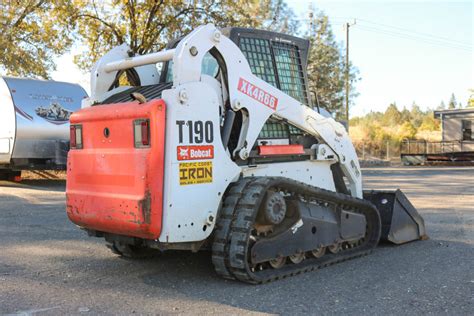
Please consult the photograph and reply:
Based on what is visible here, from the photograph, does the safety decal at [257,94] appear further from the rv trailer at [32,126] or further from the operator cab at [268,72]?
the rv trailer at [32,126]

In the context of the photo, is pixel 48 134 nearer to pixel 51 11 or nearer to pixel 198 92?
pixel 51 11

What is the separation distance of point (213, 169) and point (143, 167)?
27.8 inches

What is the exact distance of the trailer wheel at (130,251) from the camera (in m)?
6.36

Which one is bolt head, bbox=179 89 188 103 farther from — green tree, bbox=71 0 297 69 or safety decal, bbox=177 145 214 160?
green tree, bbox=71 0 297 69

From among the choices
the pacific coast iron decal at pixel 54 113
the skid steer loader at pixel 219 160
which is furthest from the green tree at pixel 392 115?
the skid steer loader at pixel 219 160

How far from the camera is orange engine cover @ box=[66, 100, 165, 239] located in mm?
4949

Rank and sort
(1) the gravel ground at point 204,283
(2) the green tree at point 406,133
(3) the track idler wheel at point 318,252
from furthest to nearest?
1. (2) the green tree at point 406,133
2. (3) the track idler wheel at point 318,252
3. (1) the gravel ground at point 204,283

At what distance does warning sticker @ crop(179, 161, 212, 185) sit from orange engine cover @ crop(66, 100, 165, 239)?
8.3 inches

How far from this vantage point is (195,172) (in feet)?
16.9

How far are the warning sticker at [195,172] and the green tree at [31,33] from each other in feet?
54.5

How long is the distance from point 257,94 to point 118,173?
5.57ft

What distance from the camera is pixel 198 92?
5.23m

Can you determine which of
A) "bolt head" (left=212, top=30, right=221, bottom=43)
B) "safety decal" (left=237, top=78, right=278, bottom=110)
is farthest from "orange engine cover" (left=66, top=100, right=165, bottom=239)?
"safety decal" (left=237, top=78, right=278, bottom=110)

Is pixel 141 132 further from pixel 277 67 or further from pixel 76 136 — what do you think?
pixel 277 67
